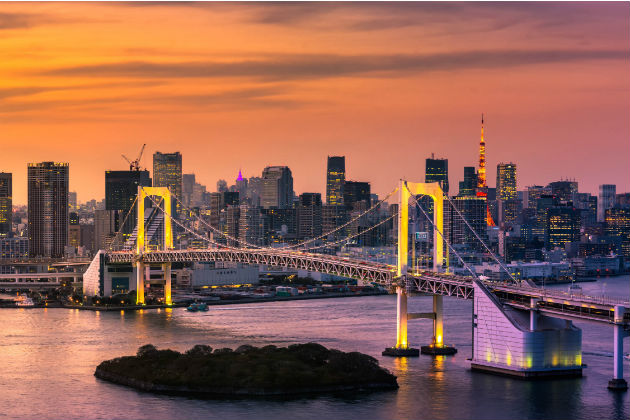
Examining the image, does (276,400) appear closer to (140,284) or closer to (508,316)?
(508,316)

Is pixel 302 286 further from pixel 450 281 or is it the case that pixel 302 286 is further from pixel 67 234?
pixel 67 234

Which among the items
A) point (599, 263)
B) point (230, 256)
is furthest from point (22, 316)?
point (599, 263)

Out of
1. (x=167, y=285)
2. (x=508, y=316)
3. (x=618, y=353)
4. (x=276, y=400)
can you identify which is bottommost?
(x=276, y=400)

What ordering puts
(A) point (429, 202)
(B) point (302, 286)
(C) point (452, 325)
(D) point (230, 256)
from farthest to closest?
(A) point (429, 202) < (B) point (302, 286) < (D) point (230, 256) < (C) point (452, 325)

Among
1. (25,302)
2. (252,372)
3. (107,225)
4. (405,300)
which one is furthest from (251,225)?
(252,372)

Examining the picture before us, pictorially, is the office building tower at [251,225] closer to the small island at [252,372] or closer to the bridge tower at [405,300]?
the bridge tower at [405,300]

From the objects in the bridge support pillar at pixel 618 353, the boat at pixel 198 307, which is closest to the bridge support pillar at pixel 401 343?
the bridge support pillar at pixel 618 353
